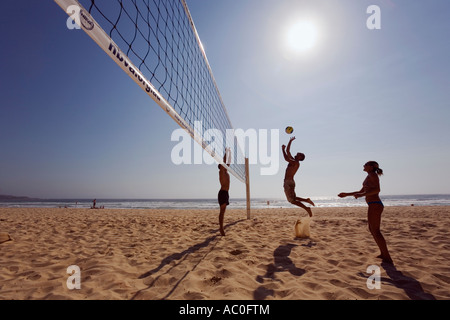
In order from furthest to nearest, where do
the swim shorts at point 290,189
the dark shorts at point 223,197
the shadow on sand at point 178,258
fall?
the swim shorts at point 290,189 < the dark shorts at point 223,197 < the shadow on sand at point 178,258

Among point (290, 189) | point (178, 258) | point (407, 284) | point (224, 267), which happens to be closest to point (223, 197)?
point (290, 189)

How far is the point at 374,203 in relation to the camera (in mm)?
2920

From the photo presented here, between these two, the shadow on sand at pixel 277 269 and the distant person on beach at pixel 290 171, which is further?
the distant person on beach at pixel 290 171

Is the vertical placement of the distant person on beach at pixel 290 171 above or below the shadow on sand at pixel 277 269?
above

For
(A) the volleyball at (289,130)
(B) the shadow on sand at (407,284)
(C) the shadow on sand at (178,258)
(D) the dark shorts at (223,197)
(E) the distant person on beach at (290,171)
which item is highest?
(A) the volleyball at (289,130)

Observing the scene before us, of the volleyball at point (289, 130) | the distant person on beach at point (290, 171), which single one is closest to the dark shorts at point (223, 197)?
the distant person on beach at point (290, 171)

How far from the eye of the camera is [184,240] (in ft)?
13.8

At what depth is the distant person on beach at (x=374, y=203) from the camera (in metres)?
2.85

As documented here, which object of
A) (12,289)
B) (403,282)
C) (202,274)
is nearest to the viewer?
(12,289)

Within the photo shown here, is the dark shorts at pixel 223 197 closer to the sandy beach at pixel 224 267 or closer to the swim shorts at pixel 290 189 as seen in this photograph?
the sandy beach at pixel 224 267

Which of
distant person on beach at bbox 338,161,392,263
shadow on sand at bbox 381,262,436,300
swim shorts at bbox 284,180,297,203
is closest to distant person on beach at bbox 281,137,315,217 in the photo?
swim shorts at bbox 284,180,297,203

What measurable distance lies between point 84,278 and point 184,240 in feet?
6.73
